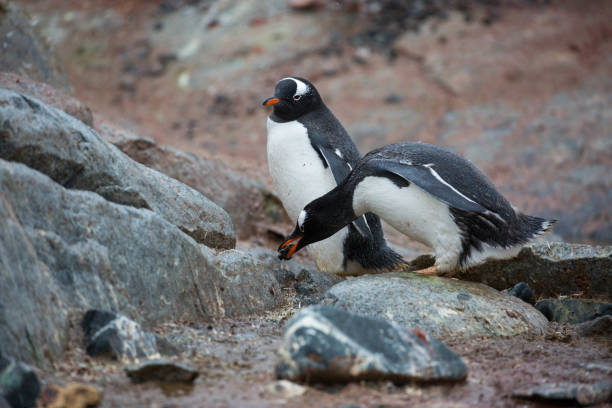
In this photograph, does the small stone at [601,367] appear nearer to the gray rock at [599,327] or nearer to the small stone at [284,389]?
the gray rock at [599,327]

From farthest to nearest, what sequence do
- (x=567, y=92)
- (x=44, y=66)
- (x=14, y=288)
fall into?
(x=567, y=92), (x=44, y=66), (x=14, y=288)

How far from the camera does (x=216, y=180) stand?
6375mm

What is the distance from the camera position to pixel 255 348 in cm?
322

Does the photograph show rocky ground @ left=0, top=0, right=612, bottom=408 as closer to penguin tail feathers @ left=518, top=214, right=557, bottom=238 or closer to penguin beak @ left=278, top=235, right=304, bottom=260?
penguin beak @ left=278, top=235, right=304, bottom=260

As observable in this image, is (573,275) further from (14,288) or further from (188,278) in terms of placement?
(14,288)

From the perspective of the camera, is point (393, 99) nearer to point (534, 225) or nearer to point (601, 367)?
point (534, 225)

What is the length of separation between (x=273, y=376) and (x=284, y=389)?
163 mm

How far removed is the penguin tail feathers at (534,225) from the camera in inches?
172

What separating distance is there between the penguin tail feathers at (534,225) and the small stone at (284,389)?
7.28ft

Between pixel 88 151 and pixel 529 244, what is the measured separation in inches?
103

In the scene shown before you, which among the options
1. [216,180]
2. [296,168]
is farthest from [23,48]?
[296,168]

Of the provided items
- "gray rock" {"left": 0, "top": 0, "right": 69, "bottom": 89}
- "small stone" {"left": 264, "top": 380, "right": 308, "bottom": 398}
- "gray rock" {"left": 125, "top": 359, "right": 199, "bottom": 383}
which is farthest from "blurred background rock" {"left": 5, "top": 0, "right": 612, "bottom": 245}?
"gray rock" {"left": 125, "top": 359, "right": 199, "bottom": 383}

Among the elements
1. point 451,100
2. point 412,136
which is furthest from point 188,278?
point 451,100

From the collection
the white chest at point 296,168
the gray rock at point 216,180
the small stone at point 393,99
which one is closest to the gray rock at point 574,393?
the white chest at point 296,168
